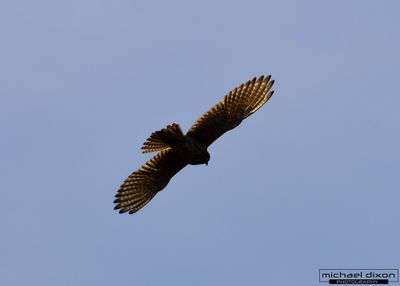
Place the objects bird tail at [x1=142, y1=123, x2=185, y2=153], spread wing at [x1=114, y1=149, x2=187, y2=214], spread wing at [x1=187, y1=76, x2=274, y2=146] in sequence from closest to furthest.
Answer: bird tail at [x1=142, y1=123, x2=185, y2=153] < spread wing at [x1=187, y1=76, x2=274, y2=146] < spread wing at [x1=114, y1=149, x2=187, y2=214]

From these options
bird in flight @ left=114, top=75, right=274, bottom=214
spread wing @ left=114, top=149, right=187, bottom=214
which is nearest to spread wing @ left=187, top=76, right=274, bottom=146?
bird in flight @ left=114, top=75, right=274, bottom=214

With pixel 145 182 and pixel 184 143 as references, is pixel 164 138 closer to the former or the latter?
pixel 184 143

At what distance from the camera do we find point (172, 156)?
22.1 metres

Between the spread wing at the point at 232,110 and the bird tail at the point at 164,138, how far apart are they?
0.62m

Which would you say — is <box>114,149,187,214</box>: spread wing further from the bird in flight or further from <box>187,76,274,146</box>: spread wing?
<box>187,76,274,146</box>: spread wing

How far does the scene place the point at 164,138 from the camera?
20438 millimetres

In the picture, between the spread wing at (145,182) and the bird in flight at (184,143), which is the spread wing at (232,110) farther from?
the spread wing at (145,182)

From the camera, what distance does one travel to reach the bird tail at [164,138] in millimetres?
20031

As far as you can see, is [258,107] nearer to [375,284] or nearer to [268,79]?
[268,79]

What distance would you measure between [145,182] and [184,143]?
226 centimetres

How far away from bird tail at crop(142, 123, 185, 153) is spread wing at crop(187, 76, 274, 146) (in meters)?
0.62

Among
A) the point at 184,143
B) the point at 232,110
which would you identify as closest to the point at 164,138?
the point at 184,143

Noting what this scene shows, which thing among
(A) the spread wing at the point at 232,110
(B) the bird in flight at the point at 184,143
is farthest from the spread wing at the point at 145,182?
(A) the spread wing at the point at 232,110

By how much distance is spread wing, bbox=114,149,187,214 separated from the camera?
72.9 ft
